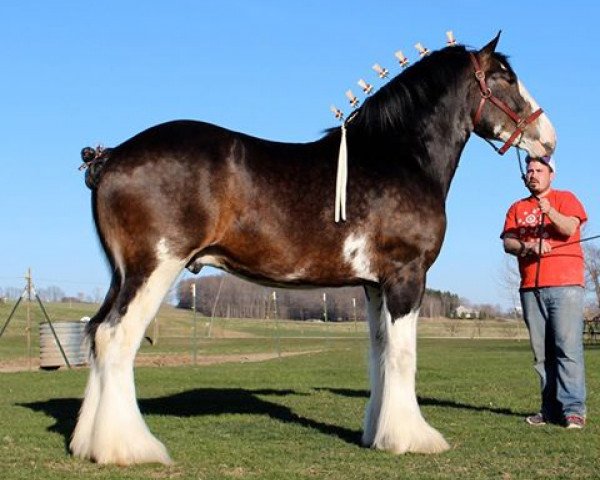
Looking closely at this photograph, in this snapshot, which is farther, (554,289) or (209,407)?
(209,407)

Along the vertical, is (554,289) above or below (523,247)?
below

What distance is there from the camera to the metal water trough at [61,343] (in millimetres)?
23406

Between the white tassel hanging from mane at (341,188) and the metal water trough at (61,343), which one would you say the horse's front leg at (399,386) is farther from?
the metal water trough at (61,343)

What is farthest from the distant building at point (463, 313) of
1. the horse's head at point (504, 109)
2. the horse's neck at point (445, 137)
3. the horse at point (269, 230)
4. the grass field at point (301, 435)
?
the horse at point (269, 230)

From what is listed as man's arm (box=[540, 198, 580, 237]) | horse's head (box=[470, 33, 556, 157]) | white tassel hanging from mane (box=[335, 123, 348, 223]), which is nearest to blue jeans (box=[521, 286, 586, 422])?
man's arm (box=[540, 198, 580, 237])

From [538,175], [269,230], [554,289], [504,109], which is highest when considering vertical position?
[504,109]

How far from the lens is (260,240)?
6410 mm

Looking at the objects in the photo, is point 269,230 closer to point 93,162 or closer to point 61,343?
point 93,162

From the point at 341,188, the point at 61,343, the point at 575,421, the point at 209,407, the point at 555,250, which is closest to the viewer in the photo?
the point at 341,188

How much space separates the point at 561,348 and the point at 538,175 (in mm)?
1713

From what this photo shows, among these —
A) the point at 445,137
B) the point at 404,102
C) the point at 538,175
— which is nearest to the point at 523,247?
the point at 538,175

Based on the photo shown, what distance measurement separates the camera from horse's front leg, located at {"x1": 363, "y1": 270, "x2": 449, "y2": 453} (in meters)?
6.47

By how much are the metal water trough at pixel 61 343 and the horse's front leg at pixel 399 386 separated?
1741cm

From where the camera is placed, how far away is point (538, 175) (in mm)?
8031
